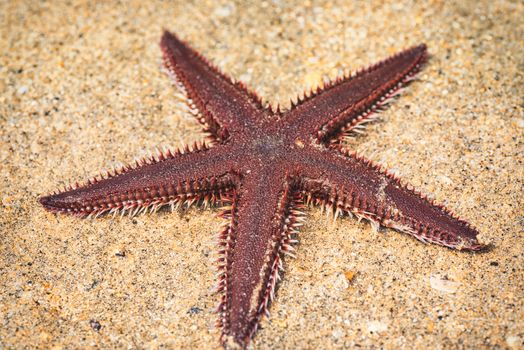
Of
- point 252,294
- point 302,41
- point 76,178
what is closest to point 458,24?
point 302,41

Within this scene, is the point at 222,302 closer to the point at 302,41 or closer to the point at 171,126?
the point at 171,126

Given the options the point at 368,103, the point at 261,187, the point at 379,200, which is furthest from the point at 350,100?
the point at 261,187

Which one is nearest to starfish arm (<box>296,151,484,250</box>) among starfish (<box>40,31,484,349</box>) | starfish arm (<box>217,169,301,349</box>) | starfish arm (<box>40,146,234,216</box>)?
starfish (<box>40,31,484,349</box>)

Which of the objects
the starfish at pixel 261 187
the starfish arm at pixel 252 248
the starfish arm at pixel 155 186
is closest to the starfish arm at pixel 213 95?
the starfish at pixel 261 187

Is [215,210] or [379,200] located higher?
[379,200]

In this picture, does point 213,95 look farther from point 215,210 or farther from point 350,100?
point 350,100

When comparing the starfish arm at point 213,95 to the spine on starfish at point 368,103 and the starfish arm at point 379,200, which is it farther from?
the starfish arm at point 379,200

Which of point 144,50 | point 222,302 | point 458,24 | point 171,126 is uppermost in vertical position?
point 458,24
